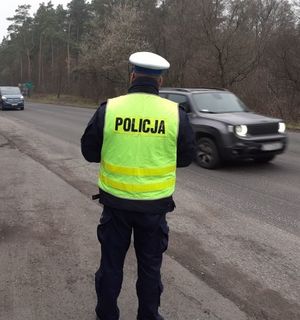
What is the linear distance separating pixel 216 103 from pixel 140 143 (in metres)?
7.46

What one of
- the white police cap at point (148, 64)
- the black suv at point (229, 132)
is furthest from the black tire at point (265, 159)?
the white police cap at point (148, 64)

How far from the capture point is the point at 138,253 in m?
3.04

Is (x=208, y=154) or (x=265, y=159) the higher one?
(x=208, y=154)

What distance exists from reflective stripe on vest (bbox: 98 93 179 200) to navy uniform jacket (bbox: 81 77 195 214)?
0.13 ft

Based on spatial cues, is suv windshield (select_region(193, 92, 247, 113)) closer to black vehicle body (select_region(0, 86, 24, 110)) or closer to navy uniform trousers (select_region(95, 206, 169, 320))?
navy uniform trousers (select_region(95, 206, 169, 320))

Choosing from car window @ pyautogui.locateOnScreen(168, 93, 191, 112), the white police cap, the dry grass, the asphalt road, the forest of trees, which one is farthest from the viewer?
the dry grass

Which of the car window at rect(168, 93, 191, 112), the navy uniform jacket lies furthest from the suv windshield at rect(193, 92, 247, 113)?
the navy uniform jacket

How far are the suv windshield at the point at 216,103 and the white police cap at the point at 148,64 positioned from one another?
275 inches

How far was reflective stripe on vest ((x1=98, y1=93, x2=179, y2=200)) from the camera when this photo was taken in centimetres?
279

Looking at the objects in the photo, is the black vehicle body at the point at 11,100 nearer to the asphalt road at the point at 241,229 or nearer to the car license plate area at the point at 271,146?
the asphalt road at the point at 241,229

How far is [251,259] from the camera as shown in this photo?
4.42 metres

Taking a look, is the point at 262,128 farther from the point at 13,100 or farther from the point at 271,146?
the point at 13,100

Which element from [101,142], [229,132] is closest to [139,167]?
[101,142]

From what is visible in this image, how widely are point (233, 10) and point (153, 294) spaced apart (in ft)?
90.5
